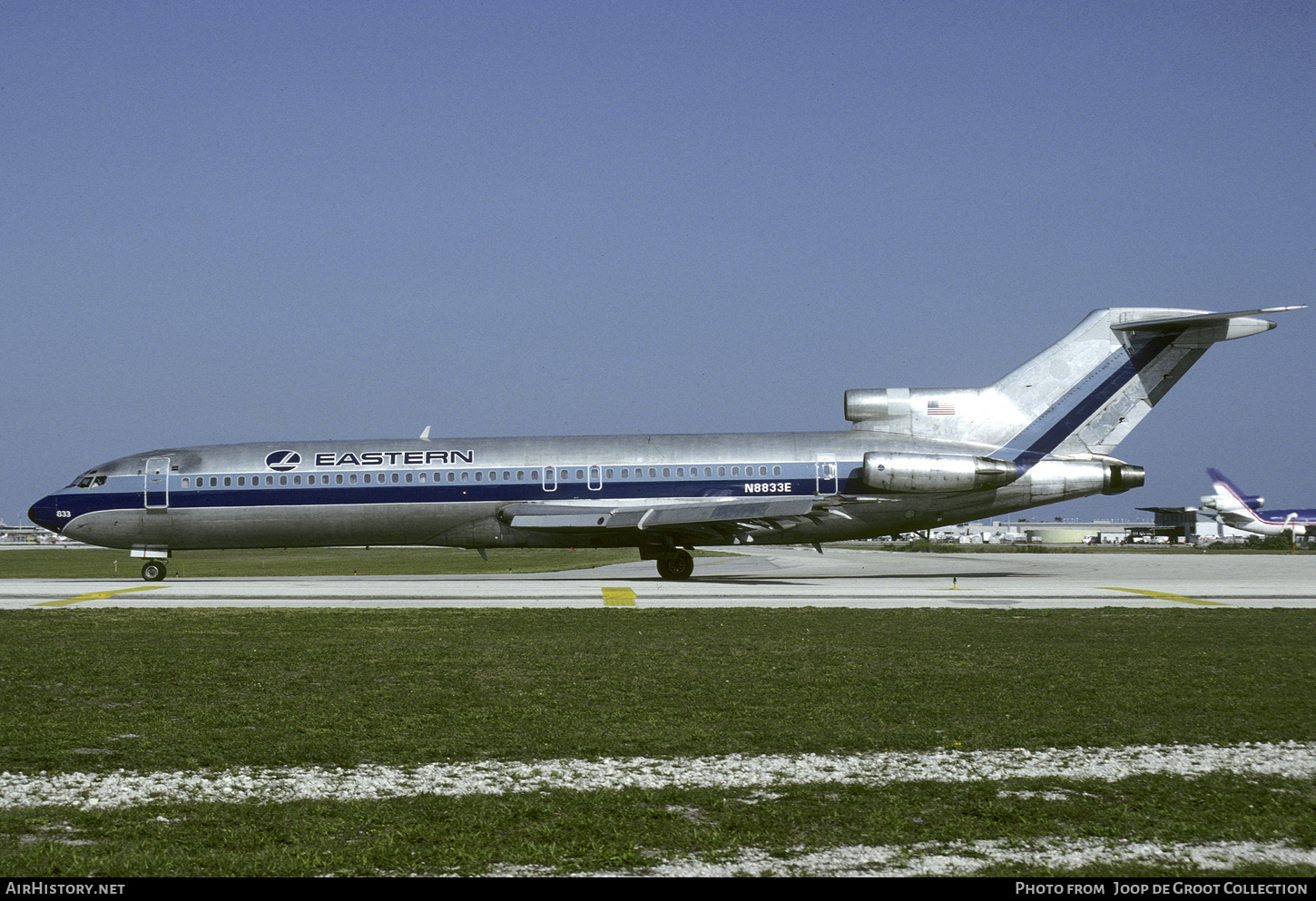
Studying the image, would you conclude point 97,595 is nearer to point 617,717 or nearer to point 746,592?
point 746,592

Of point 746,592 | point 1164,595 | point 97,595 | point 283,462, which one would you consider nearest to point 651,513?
point 746,592

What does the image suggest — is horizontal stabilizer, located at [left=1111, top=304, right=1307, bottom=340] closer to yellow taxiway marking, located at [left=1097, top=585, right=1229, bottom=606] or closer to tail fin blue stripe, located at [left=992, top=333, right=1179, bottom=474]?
tail fin blue stripe, located at [left=992, top=333, right=1179, bottom=474]

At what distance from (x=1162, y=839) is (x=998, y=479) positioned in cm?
2602

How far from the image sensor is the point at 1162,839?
5.72 meters

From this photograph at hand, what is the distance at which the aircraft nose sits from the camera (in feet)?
109

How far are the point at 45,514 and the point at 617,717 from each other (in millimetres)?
30003

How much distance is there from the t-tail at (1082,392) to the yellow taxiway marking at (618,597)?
11.2 metres

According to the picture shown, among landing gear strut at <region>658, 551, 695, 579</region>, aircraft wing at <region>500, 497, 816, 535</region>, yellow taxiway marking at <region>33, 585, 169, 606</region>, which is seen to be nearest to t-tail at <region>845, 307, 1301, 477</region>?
aircraft wing at <region>500, 497, 816, 535</region>

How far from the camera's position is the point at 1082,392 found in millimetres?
31391

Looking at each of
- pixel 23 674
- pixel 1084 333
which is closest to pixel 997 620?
pixel 23 674

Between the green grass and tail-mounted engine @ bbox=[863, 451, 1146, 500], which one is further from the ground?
tail-mounted engine @ bbox=[863, 451, 1146, 500]

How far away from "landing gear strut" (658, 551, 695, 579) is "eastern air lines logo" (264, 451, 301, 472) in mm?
11202

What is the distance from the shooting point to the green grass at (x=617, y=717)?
5840 millimetres

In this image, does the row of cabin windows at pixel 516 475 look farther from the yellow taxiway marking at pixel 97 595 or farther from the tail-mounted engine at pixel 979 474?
the yellow taxiway marking at pixel 97 595
